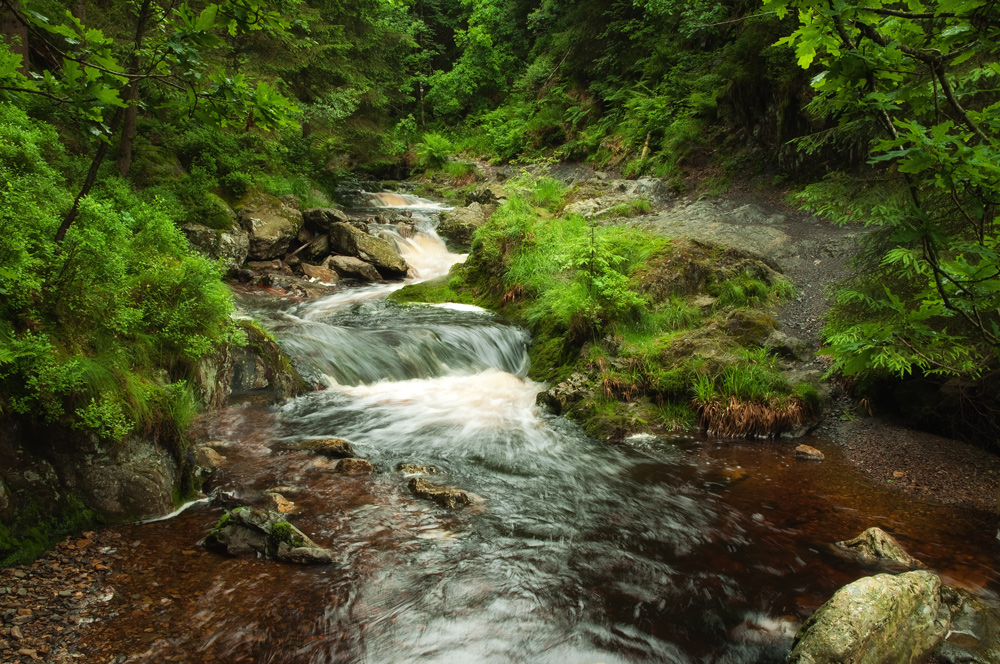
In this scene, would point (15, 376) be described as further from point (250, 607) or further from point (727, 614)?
point (727, 614)

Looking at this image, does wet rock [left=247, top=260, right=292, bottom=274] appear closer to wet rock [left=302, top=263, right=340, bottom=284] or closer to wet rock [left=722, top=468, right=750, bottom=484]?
wet rock [left=302, top=263, right=340, bottom=284]

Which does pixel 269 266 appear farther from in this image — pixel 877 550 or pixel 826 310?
pixel 877 550

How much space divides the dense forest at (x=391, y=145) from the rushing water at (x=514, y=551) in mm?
1324

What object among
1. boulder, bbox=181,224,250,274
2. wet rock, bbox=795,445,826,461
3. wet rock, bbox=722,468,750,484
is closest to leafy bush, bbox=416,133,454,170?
boulder, bbox=181,224,250,274

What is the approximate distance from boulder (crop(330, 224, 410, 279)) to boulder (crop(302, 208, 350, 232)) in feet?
0.83

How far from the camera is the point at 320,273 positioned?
13305 millimetres

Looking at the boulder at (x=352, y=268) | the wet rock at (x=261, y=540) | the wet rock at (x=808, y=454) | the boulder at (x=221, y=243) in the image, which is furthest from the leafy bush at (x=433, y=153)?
the wet rock at (x=261, y=540)

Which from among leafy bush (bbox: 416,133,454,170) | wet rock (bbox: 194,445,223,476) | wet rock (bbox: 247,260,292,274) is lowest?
wet rock (bbox: 194,445,223,476)

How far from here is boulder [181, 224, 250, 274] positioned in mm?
11328

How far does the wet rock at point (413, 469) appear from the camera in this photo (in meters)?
5.71

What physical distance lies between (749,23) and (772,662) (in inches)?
486

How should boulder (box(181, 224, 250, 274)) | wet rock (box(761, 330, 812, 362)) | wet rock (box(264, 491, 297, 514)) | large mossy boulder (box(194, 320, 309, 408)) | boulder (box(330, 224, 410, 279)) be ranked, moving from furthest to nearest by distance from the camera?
boulder (box(330, 224, 410, 279)) → boulder (box(181, 224, 250, 274)) → wet rock (box(761, 330, 812, 362)) → large mossy boulder (box(194, 320, 309, 408)) → wet rock (box(264, 491, 297, 514))

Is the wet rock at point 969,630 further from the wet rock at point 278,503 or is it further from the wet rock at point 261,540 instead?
the wet rock at point 278,503

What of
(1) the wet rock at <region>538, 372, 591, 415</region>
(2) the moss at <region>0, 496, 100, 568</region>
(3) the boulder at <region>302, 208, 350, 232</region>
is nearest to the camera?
(2) the moss at <region>0, 496, 100, 568</region>
